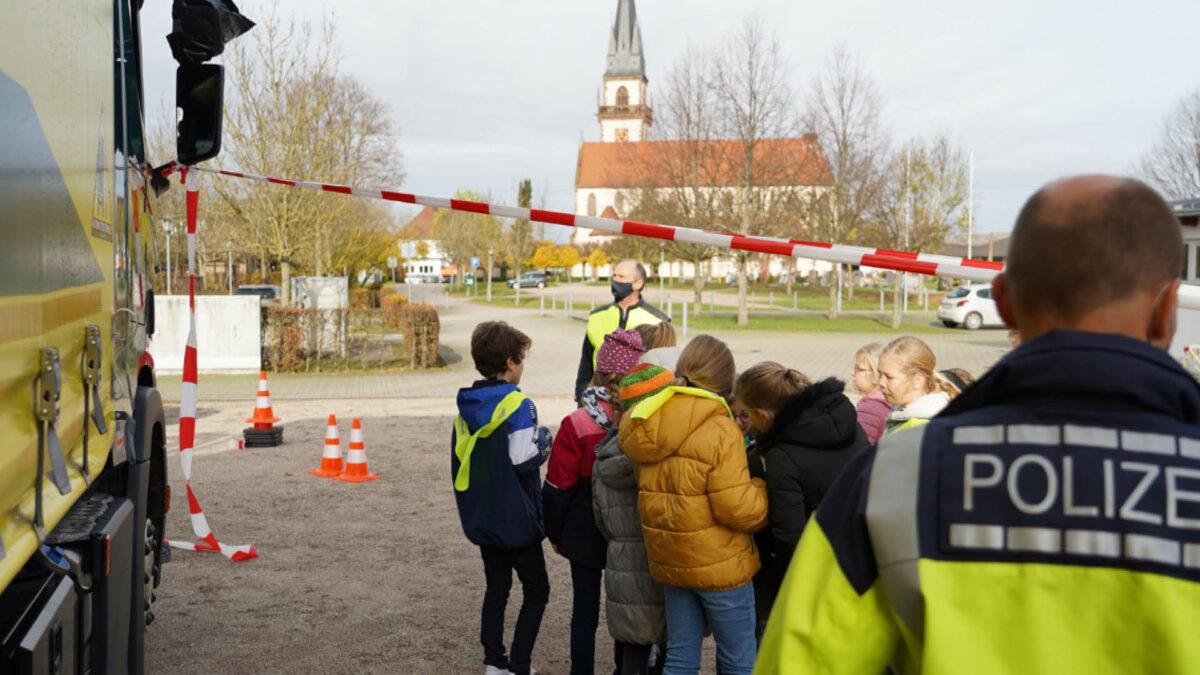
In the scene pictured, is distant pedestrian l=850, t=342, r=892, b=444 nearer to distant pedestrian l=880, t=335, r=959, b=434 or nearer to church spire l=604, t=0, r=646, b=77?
distant pedestrian l=880, t=335, r=959, b=434

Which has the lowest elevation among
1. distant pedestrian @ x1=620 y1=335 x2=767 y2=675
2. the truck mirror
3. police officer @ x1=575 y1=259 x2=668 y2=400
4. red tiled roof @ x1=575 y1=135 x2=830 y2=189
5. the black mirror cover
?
distant pedestrian @ x1=620 y1=335 x2=767 y2=675

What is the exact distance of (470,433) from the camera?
4461 mm

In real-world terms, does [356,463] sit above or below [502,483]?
below

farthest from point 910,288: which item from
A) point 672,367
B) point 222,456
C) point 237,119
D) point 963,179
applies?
point 672,367

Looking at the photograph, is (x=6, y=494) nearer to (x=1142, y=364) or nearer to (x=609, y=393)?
(x=1142, y=364)

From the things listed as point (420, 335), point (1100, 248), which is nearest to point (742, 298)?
point (420, 335)

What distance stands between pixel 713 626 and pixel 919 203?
133 feet

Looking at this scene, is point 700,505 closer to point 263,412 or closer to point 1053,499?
point 1053,499

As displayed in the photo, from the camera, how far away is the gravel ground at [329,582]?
4.97 metres

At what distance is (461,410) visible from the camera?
175 inches

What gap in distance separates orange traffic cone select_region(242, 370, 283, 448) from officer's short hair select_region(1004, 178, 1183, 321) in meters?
10.4

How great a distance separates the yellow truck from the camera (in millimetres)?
2104

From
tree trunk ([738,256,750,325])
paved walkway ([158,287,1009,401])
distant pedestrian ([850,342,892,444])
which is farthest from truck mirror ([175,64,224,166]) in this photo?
tree trunk ([738,256,750,325])

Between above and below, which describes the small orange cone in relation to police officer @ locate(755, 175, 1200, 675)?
below
